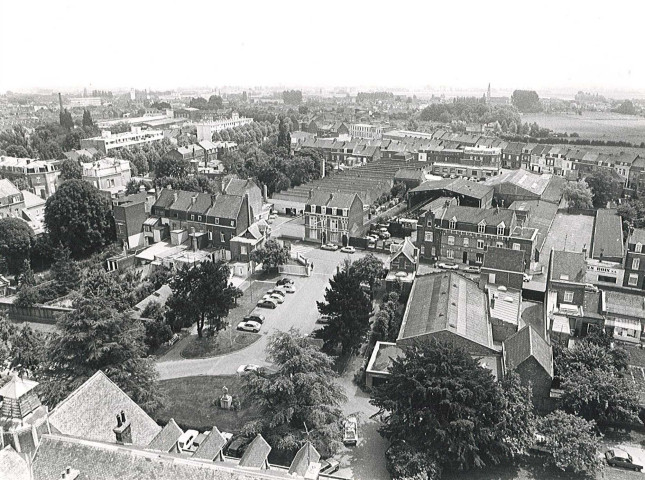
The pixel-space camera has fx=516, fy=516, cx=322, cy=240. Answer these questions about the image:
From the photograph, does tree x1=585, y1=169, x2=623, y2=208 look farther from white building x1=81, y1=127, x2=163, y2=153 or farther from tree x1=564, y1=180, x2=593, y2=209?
white building x1=81, y1=127, x2=163, y2=153

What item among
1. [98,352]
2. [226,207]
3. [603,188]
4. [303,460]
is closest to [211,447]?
[303,460]

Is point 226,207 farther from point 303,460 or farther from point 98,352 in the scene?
point 303,460

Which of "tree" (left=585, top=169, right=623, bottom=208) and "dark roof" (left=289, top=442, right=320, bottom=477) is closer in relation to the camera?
"dark roof" (left=289, top=442, right=320, bottom=477)

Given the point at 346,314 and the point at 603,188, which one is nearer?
the point at 346,314

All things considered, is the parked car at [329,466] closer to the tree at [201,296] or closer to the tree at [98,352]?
the tree at [98,352]

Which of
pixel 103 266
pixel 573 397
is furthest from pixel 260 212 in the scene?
pixel 573 397

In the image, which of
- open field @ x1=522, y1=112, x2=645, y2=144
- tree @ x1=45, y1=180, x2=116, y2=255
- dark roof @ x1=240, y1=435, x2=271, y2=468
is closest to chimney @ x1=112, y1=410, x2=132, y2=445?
dark roof @ x1=240, y1=435, x2=271, y2=468

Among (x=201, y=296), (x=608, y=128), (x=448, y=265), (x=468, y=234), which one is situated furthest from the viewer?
(x=608, y=128)
